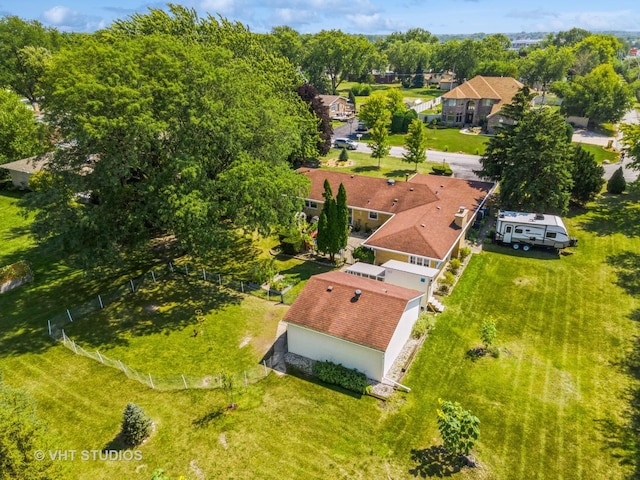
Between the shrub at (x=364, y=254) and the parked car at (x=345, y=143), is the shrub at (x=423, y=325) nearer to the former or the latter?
the shrub at (x=364, y=254)

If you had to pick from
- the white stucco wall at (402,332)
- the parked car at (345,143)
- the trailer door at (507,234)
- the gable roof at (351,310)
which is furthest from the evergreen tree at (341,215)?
the parked car at (345,143)

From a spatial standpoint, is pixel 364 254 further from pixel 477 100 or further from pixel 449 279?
pixel 477 100

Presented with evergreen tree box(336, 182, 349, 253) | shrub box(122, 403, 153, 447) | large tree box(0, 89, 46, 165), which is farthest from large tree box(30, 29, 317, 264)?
large tree box(0, 89, 46, 165)

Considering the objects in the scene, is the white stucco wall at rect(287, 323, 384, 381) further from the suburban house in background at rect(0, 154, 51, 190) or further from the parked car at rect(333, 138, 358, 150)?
the parked car at rect(333, 138, 358, 150)

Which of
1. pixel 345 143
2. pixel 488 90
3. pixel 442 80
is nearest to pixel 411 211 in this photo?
pixel 345 143

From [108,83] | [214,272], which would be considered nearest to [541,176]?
[214,272]

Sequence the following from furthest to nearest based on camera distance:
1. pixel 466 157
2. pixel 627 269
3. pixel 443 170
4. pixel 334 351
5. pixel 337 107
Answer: pixel 337 107, pixel 466 157, pixel 443 170, pixel 627 269, pixel 334 351
